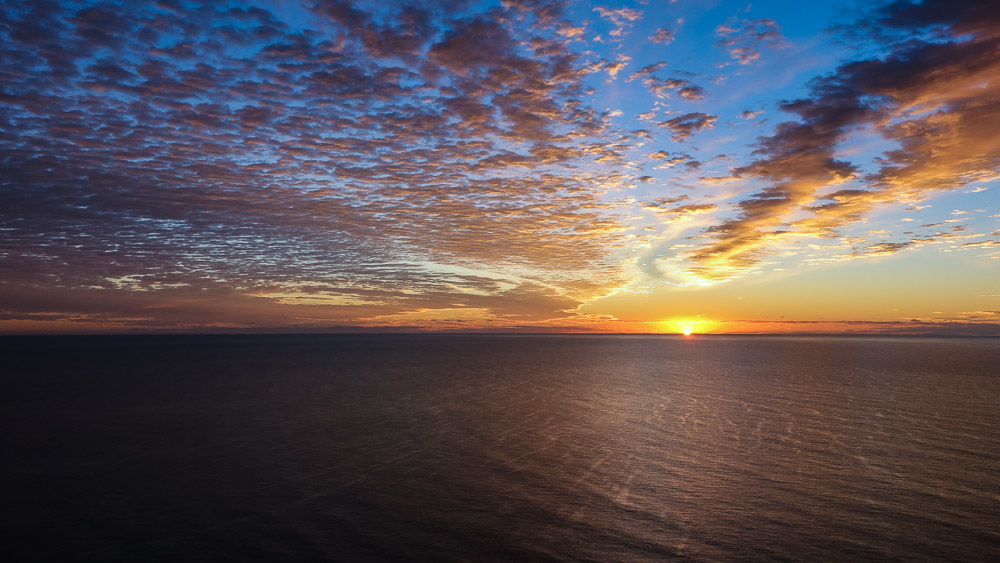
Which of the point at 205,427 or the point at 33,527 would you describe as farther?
the point at 205,427

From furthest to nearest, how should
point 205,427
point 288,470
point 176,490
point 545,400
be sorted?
point 545,400, point 205,427, point 288,470, point 176,490

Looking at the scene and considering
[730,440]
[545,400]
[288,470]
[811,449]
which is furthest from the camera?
[545,400]

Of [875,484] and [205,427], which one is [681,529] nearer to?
[875,484]

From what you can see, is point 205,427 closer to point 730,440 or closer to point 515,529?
point 515,529

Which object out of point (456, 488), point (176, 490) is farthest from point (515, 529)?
point (176, 490)

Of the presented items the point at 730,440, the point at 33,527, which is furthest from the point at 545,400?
the point at 33,527

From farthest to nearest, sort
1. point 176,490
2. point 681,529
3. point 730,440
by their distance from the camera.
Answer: point 730,440 → point 176,490 → point 681,529
